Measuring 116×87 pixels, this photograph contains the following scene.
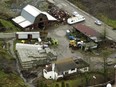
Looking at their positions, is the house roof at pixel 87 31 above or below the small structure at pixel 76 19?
above

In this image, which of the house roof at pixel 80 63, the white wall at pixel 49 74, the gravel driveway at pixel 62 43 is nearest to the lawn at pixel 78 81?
the white wall at pixel 49 74

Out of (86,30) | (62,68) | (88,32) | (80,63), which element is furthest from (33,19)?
(62,68)

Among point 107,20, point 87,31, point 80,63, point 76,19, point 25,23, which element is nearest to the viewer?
point 80,63

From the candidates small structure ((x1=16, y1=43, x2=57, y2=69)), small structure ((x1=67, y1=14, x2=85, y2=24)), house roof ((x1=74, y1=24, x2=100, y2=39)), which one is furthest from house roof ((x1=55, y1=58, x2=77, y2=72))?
small structure ((x1=67, y1=14, x2=85, y2=24))

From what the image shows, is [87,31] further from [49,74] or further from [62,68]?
[49,74]

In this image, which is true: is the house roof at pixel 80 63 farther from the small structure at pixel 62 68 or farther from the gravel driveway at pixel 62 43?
the gravel driveway at pixel 62 43

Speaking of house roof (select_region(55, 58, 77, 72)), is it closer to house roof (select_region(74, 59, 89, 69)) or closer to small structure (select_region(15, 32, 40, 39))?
house roof (select_region(74, 59, 89, 69))

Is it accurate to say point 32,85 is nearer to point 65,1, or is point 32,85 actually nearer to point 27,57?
point 27,57
